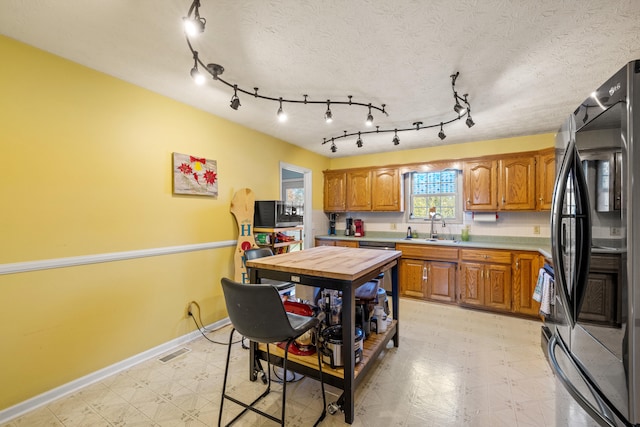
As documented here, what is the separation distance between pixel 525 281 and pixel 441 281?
0.97 m

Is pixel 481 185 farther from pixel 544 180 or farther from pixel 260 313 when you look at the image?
pixel 260 313

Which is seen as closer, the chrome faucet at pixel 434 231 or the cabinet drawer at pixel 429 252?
the cabinet drawer at pixel 429 252

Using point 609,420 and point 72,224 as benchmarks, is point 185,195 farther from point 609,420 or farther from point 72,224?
point 609,420

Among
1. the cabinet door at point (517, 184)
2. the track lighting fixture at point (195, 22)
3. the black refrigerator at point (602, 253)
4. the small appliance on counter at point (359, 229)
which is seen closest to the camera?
the black refrigerator at point (602, 253)

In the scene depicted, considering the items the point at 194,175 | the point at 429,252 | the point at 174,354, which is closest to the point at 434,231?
the point at 429,252

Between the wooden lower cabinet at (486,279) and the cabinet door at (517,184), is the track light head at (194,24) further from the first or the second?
the cabinet door at (517,184)

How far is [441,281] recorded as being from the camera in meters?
3.80

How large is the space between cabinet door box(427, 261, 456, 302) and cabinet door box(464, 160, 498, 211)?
958 millimetres

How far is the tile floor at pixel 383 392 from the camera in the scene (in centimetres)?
170

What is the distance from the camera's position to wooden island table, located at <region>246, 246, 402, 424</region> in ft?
5.44

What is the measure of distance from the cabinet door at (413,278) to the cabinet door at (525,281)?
1088 millimetres

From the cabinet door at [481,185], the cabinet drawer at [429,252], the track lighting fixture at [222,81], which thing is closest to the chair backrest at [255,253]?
the track lighting fixture at [222,81]

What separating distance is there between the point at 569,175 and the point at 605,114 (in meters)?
0.32

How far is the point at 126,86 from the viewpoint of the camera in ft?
7.55
